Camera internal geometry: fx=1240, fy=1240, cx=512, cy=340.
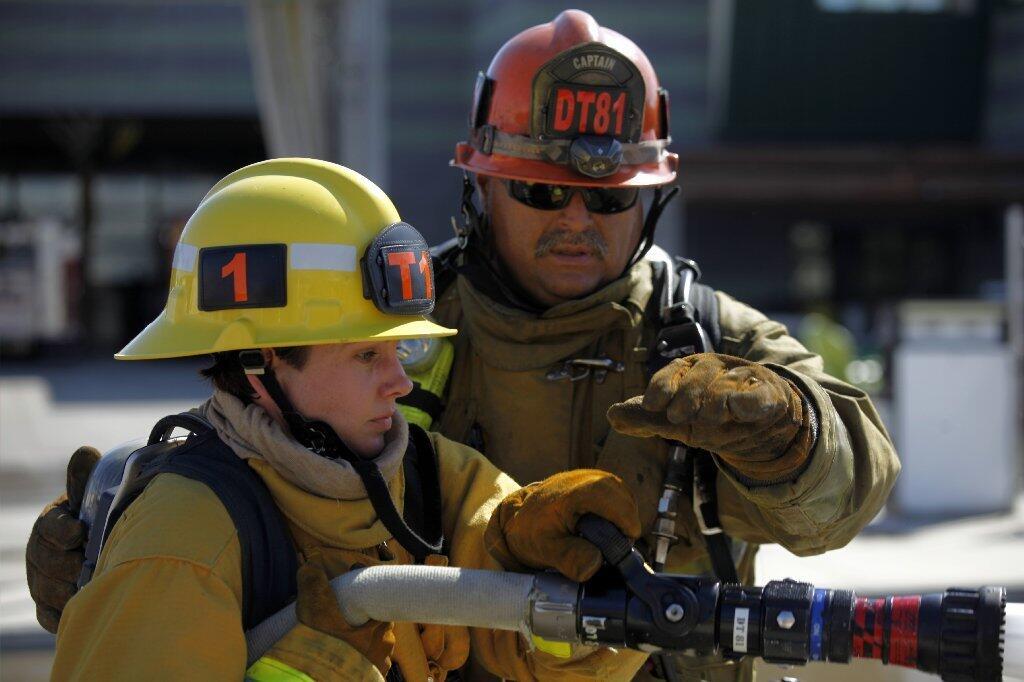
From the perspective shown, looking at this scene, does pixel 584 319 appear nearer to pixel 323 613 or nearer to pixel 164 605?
A: pixel 323 613

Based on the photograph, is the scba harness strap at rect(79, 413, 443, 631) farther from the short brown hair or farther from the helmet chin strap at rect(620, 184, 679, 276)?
the helmet chin strap at rect(620, 184, 679, 276)

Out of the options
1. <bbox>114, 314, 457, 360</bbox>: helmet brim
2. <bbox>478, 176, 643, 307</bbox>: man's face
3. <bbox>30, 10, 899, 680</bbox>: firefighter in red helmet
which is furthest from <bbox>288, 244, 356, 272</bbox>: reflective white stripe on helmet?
<bbox>478, 176, 643, 307</bbox>: man's face

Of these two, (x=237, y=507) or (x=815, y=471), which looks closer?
(x=237, y=507)

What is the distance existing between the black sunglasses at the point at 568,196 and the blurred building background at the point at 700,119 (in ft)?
27.0

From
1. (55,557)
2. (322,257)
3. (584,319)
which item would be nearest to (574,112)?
(584,319)

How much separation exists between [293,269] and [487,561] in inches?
25.0

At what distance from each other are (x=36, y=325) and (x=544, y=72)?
1855 cm

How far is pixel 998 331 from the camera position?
776cm

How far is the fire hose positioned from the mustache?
41.2 inches

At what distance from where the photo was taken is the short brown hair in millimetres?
2088

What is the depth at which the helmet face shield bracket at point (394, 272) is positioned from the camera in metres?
2.09

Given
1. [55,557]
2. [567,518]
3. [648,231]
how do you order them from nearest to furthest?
[567,518] < [55,557] < [648,231]

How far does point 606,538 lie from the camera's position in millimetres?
1847

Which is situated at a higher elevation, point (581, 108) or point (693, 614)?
point (581, 108)
